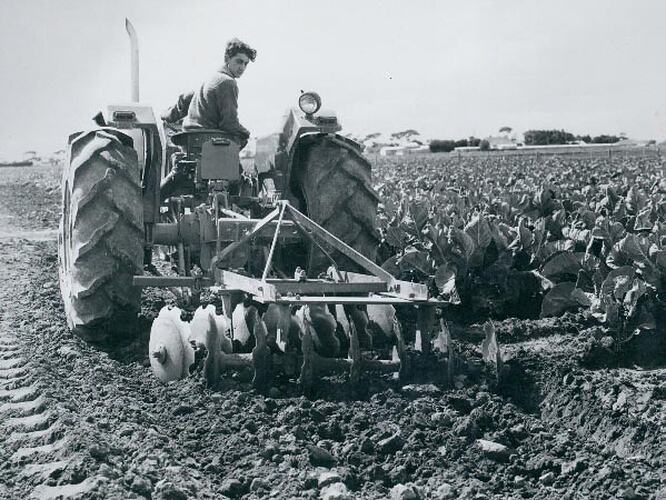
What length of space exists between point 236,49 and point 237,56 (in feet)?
0.16

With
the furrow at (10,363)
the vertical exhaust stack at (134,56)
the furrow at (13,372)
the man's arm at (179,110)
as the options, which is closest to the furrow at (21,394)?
the furrow at (13,372)

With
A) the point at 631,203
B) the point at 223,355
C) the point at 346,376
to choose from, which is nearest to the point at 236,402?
the point at 223,355

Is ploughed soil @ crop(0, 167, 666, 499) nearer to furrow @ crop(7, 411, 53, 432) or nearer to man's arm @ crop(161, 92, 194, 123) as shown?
furrow @ crop(7, 411, 53, 432)

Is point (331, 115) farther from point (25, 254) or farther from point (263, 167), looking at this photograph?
point (25, 254)

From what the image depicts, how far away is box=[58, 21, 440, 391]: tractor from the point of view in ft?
13.6

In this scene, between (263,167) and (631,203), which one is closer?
(263,167)

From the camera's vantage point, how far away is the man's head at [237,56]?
16.8 ft

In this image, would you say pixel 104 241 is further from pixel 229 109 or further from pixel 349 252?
pixel 349 252

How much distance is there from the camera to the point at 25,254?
32.8 feet

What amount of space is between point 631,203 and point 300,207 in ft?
12.6

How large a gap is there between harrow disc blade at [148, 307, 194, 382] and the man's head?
5.57 ft

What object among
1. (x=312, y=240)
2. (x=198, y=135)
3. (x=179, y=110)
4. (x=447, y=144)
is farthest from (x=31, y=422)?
(x=447, y=144)

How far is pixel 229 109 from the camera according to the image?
208 inches

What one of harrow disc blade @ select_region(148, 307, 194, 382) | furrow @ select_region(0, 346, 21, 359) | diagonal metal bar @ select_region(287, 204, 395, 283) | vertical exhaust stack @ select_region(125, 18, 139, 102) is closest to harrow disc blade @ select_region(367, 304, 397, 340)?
diagonal metal bar @ select_region(287, 204, 395, 283)
